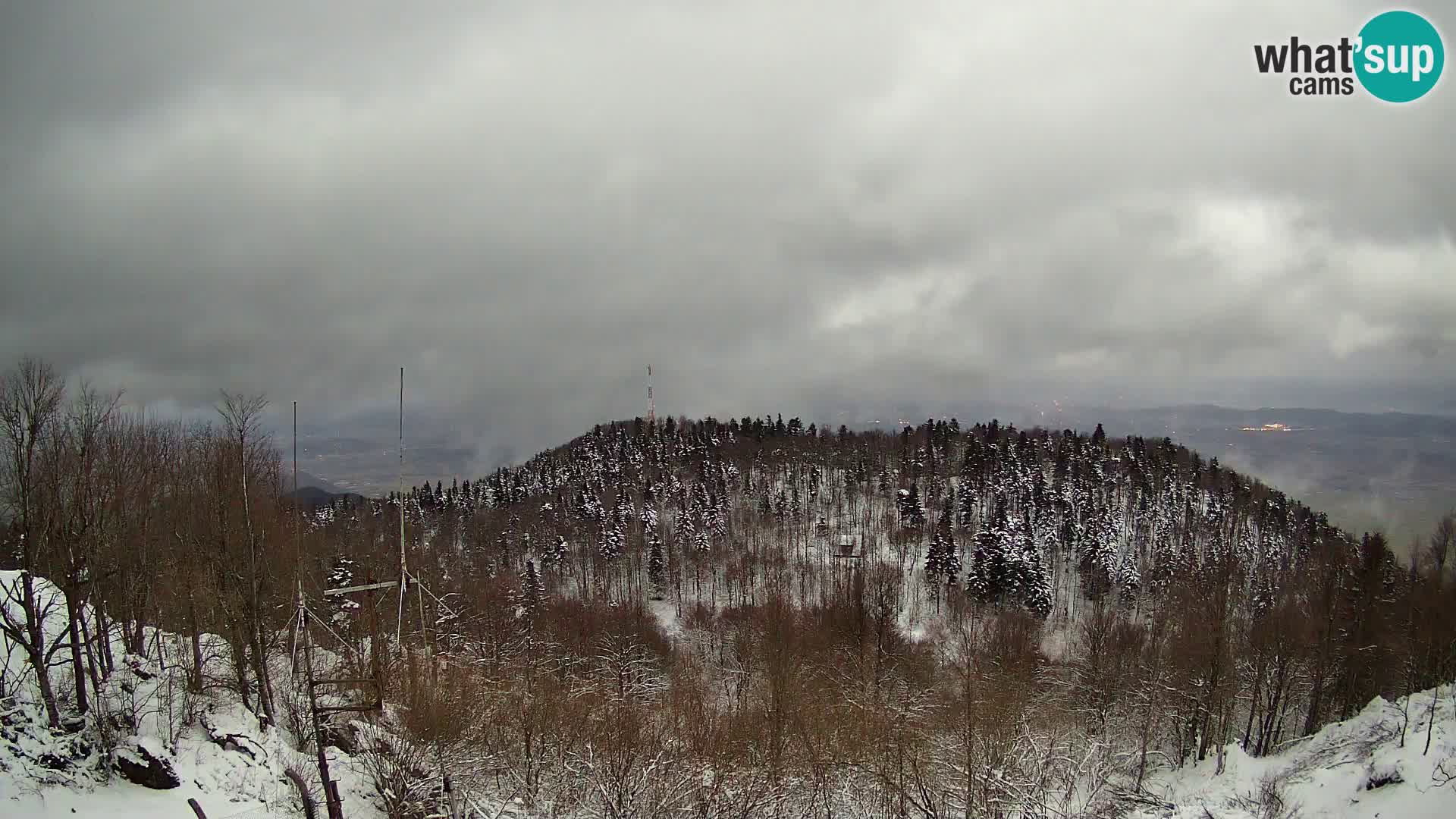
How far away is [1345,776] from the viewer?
1861cm

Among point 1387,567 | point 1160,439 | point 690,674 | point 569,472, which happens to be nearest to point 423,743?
point 690,674

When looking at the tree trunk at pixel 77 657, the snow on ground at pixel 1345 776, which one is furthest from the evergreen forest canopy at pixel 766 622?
the snow on ground at pixel 1345 776

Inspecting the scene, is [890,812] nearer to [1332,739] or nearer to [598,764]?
[598,764]

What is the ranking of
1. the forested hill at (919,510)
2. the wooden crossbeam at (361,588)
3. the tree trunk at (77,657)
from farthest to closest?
the forested hill at (919,510) < the wooden crossbeam at (361,588) < the tree trunk at (77,657)

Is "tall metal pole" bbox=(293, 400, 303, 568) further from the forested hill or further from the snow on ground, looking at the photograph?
the forested hill

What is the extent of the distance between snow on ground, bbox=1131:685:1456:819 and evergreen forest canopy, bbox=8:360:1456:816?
1960 millimetres

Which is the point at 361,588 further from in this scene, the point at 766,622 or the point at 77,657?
the point at 766,622

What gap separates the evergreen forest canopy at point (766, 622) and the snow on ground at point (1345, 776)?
1.96 m

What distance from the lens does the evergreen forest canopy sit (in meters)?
16.9

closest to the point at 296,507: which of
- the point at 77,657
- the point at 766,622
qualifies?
the point at 77,657

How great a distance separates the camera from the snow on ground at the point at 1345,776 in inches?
631

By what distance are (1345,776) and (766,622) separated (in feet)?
81.3

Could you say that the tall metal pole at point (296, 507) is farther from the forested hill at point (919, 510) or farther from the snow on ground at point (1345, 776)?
the forested hill at point (919, 510)

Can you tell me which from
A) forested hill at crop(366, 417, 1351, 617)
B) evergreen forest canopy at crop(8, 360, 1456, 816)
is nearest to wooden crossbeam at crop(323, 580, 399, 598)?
evergreen forest canopy at crop(8, 360, 1456, 816)
